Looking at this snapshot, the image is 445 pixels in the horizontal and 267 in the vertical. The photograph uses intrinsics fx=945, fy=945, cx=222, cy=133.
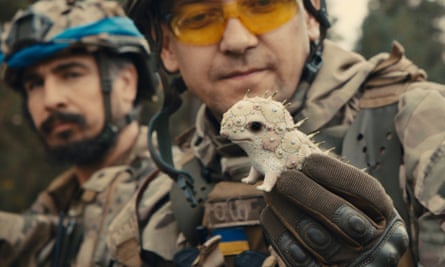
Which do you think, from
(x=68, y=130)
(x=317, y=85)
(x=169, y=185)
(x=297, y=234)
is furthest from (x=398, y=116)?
(x=68, y=130)

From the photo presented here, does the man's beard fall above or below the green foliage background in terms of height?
above

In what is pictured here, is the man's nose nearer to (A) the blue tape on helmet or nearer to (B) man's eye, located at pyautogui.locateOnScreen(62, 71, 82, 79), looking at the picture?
(A) the blue tape on helmet

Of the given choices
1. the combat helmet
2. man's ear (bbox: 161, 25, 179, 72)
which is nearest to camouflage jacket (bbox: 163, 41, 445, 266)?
man's ear (bbox: 161, 25, 179, 72)

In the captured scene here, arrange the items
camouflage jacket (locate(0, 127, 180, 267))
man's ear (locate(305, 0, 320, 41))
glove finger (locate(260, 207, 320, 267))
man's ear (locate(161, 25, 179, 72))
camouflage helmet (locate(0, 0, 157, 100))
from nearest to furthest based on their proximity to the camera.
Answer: glove finger (locate(260, 207, 320, 267)) < man's ear (locate(305, 0, 320, 41)) < man's ear (locate(161, 25, 179, 72)) < camouflage jacket (locate(0, 127, 180, 267)) < camouflage helmet (locate(0, 0, 157, 100))

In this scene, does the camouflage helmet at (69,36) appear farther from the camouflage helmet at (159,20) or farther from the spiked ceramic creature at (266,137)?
the spiked ceramic creature at (266,137)

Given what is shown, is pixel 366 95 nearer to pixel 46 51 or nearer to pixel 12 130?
pixel 46 51

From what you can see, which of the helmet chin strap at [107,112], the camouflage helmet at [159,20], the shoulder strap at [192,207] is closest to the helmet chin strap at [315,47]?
the camouflage helmet at [159,20]
